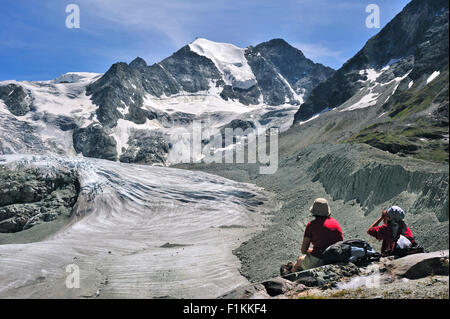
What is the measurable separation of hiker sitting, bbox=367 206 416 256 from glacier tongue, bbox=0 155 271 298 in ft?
25.2

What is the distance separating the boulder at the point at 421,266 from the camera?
889 centimetres

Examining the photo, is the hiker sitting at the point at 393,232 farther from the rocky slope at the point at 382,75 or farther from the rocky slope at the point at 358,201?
the rocky slope at the point at 382,75

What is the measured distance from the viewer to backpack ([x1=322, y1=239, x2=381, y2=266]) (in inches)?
420

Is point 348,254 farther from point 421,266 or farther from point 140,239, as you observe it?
point 140,239

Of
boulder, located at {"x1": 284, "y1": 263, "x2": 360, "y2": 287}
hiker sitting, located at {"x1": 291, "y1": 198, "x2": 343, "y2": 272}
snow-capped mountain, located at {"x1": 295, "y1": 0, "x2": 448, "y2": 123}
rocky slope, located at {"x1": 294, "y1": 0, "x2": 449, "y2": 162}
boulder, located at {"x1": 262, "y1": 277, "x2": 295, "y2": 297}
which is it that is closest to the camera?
boulder, located at {"x1": 262, "y1": 277, "x2": 295, "y2": 297}

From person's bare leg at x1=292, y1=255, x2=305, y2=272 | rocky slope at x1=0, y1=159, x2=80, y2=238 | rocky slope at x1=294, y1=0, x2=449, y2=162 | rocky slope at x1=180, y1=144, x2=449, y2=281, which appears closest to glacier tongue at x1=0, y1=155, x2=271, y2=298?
rocky slope at x1=0, y1=159, x2=80, y2=238

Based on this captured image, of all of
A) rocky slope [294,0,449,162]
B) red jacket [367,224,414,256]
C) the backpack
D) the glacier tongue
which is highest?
rocky slope [294,0,449,162]

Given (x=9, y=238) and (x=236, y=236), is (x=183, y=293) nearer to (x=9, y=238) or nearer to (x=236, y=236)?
(x=236, y=236)

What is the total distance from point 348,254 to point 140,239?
18.9 meters

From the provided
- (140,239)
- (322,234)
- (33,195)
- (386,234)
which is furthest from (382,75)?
(322,234)

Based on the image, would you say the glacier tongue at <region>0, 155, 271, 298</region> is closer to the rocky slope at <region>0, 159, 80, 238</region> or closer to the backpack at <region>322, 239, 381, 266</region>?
the rocky slope at <region>0, 159, 80, 238</region>

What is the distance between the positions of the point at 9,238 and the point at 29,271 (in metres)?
11.0
